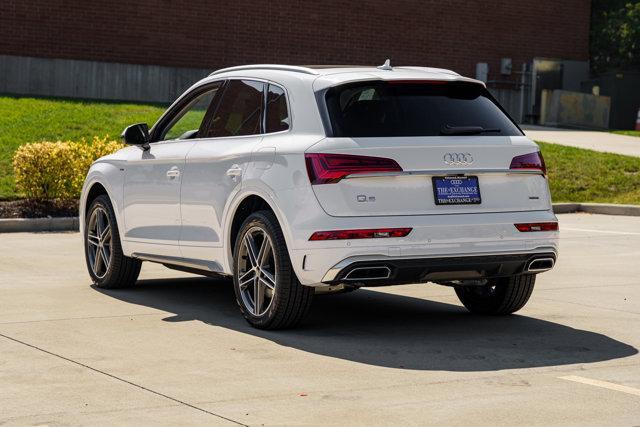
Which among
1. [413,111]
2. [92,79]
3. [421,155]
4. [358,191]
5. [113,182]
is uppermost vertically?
[413,111]

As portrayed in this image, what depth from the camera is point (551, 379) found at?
23.8ft

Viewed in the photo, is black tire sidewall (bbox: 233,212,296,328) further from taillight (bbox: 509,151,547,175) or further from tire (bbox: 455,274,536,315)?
tire (bbox: 455,274,536,315)

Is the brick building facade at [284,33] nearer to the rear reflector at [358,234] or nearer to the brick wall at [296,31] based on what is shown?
the brick wall at [296,31]

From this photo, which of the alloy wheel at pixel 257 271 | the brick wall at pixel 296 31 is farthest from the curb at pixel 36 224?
the brick wall at pixel 296 31

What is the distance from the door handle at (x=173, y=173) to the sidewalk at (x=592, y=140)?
1638cm

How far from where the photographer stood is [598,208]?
20.5 m

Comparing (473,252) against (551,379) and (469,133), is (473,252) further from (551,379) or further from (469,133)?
(551,379)

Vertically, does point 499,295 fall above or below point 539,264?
below

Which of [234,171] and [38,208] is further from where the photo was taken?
[38,208]

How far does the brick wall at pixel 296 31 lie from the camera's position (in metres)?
30.8

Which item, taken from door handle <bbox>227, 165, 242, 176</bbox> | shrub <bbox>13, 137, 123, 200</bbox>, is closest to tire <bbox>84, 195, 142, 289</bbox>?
door handle <bbox>227, 165, 242, 176</bbox>

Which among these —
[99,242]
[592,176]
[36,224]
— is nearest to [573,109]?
[592,176]

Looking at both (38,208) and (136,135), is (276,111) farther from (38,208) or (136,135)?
(38,208)

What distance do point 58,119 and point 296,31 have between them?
11.1 m
